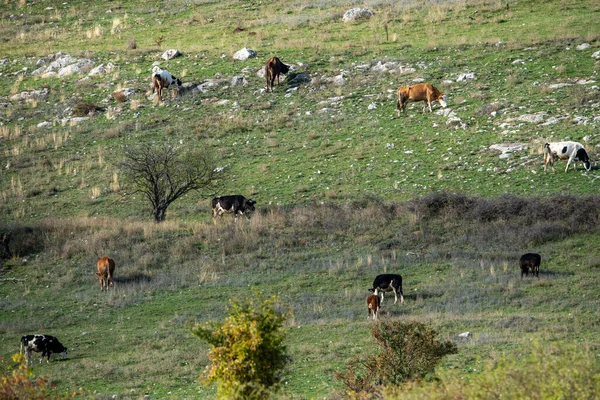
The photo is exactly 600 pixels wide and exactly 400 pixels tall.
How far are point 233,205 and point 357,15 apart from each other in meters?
29.2

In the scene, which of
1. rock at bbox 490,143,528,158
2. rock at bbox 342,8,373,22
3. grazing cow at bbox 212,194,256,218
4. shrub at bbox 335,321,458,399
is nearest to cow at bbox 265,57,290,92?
rock at bbox 342,8,373,22

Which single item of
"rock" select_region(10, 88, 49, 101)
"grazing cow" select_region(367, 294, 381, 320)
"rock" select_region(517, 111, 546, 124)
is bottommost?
"grazing cow" select_region(367, 294, 381, 320)

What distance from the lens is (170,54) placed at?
183 feet

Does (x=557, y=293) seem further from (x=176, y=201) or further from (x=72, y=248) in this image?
(x=176, y=201)

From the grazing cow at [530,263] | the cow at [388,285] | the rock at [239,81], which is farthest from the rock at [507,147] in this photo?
the rock at [239,81]

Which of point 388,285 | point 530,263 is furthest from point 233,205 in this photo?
point 530,263

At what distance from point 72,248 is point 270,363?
66.4 ft

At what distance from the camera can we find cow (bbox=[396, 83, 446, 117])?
43.2 m

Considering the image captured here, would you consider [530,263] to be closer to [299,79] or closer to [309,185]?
[309,185]

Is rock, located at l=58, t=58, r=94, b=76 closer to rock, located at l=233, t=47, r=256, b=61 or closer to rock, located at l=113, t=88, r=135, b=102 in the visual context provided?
rock, located at l=113, t=88, r=135, b=102

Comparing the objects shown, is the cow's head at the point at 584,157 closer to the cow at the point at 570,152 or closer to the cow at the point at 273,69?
the cow at the point at 570,152

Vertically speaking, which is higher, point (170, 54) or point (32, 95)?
point (170, 54)

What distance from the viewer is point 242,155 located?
4244 centimetres

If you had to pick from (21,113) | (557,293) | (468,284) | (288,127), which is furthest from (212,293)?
(21,113)
